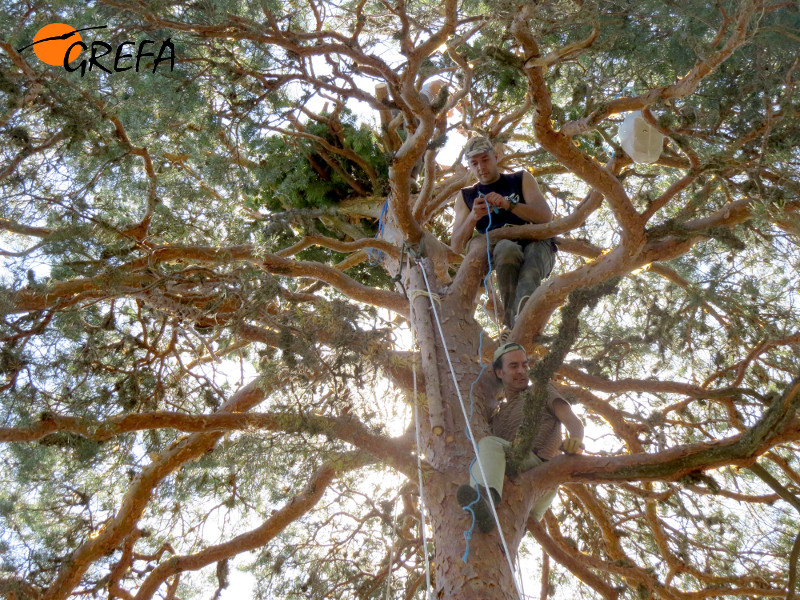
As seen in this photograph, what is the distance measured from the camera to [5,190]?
377 cm

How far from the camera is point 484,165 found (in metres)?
3.98

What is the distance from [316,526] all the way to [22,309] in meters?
2.51

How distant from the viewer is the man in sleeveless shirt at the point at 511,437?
8.48 ft

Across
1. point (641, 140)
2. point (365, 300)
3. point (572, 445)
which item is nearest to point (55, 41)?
point (365, 300)

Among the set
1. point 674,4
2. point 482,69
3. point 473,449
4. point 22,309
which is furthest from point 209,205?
point 674,4

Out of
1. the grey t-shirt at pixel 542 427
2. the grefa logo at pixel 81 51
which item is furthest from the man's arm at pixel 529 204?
the grefa logo at pixel 81 51

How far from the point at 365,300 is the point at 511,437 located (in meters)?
1.45

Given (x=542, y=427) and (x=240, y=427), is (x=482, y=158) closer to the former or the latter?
(x=542, y=427)

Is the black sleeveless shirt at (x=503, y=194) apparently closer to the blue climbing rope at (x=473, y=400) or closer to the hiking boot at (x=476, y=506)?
the blue climbing rope at (x=473, y=400)

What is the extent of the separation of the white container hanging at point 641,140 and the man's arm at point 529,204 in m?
0.67

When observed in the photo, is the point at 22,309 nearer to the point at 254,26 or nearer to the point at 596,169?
the point at 254,26

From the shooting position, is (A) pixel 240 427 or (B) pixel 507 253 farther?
(B) pixel 507 253

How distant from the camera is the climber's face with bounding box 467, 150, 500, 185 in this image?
396 centimetres

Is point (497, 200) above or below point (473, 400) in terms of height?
above
